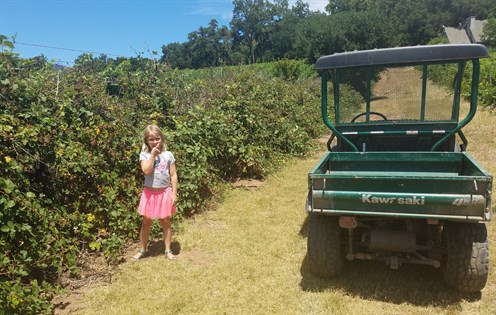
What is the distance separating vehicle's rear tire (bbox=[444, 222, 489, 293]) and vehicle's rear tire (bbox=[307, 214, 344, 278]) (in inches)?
34.5

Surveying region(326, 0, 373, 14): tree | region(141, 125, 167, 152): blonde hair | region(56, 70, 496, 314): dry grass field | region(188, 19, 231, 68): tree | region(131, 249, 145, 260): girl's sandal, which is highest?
region(326, 0, 373, 14): tree

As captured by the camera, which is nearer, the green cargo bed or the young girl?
the green cargo bed

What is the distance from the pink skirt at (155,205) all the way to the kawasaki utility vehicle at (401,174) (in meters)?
1.56

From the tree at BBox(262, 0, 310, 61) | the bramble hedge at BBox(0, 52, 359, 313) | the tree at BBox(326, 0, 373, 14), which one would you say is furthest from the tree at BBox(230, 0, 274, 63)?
the bramble hedge at BBox(0, 52, 359, 313)

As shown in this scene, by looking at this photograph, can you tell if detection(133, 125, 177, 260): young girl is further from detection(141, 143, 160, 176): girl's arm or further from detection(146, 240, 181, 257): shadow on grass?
detection(146, 240, 181, 257): shadow on grass

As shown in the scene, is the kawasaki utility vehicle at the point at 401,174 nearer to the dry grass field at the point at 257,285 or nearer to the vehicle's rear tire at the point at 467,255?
the vehicle's rear tire at the point at 467,255

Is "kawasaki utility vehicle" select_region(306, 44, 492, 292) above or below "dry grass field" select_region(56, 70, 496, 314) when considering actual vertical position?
above

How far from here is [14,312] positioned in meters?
2.89

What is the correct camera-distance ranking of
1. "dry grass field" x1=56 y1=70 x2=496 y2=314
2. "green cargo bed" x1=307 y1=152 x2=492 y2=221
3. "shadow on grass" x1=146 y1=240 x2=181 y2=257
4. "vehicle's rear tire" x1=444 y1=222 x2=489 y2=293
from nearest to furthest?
1. "green cargo bed" x1=307 y1=152 x2=492 y2=221
2. "vehicle's rear tire" x1=444 y1=222 x2=489 y2=293
3. "dry grass field" x1=56 y1=70 x2=496 y2=314
4. "shadow on grass" x1=146 y1=240 x2=181 y2=257

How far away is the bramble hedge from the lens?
3.27 metres

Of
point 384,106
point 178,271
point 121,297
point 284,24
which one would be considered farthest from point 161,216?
point 284,24

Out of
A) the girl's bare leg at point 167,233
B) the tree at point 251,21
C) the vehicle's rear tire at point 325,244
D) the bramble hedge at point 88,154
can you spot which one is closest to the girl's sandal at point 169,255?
the girl's bare leg at point 167,233

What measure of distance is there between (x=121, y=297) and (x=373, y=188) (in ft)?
7.96

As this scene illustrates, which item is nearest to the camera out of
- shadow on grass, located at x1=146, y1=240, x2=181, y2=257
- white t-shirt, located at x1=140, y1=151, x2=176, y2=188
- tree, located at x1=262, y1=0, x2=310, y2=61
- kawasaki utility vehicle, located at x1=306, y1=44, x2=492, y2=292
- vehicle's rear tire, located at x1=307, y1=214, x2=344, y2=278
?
kawasaki utility vehicle, located at x1=306, y1=44, x2=492, y2=292
